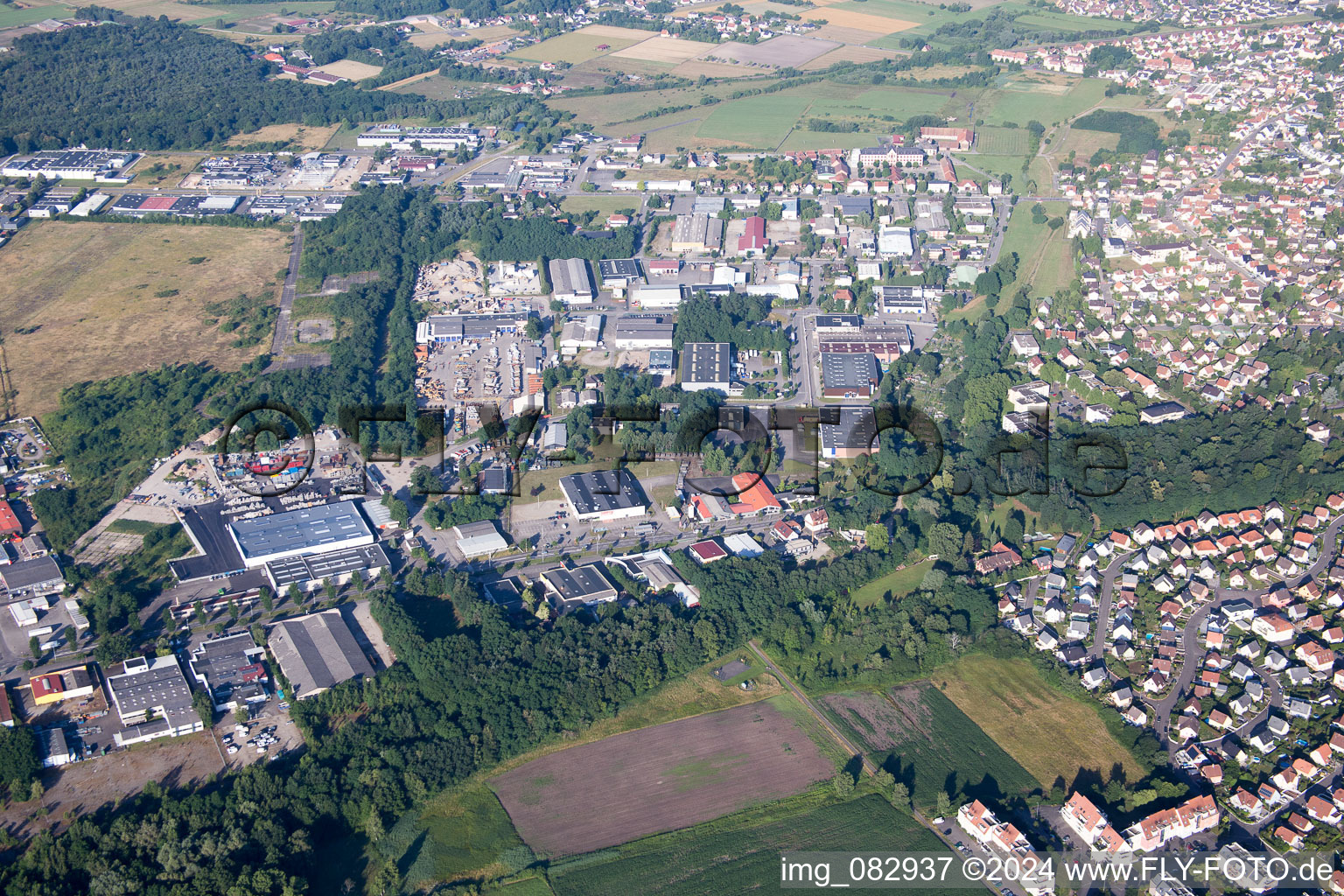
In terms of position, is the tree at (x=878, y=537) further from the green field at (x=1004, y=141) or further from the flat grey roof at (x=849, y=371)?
the green field at (x=1004, y=141)

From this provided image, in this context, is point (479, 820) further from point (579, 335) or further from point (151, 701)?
point (579, 335)

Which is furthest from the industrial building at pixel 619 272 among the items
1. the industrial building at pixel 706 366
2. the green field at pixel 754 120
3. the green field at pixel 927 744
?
the green field at pixel 927 744

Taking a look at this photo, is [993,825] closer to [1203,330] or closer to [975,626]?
[975,626]

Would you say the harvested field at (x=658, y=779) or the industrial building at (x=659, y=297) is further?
the industrial building at (x=659, y=297)

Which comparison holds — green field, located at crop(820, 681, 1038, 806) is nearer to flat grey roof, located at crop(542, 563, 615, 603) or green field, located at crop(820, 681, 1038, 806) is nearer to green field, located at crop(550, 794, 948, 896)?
green field, located at crop(550, 794, 948, 896)

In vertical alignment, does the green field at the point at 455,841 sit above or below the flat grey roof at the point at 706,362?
below

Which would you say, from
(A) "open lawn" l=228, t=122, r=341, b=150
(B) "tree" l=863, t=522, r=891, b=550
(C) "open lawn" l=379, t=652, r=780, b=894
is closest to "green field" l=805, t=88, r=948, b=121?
(A) "open lawn" l=228, t=122, r=341, b=150
